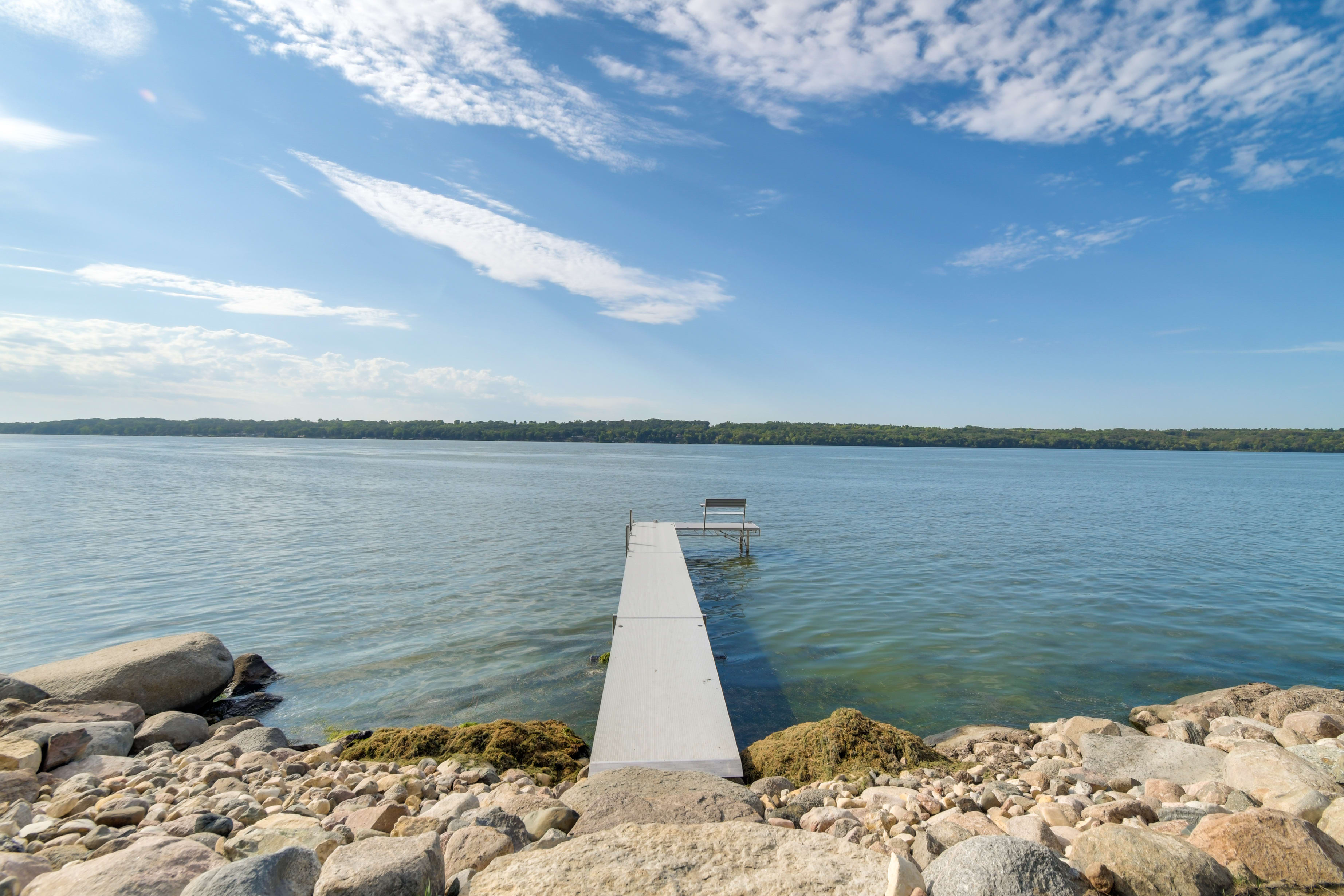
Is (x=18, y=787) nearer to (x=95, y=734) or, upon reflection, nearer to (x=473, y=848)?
(x=95, y=734)

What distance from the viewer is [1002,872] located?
10.8ft

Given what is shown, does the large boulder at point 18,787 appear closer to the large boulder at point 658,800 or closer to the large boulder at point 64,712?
the large boulder at point 64,712

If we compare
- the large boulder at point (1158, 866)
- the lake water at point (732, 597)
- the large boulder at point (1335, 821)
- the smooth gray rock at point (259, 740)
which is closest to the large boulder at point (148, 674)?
the lake water at point (732, 597)

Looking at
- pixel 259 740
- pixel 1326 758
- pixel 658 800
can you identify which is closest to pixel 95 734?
pixel 259 740

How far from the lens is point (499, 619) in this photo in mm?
12898

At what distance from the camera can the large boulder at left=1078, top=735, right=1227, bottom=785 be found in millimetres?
6141

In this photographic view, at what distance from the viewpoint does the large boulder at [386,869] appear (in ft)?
11.1

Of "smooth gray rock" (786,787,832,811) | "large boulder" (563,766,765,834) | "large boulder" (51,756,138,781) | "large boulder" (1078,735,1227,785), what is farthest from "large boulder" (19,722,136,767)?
"large boulder" (1078,735,1227,785)

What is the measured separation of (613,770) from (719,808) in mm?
1260

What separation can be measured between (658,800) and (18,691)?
845 centimetres

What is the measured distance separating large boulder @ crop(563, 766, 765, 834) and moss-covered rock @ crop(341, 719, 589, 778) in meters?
1.70

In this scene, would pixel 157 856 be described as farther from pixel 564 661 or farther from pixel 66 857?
pixel 564 661

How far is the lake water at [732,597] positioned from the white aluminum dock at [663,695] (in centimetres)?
85

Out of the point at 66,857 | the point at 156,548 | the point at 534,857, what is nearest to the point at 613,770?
the point at 534,857
